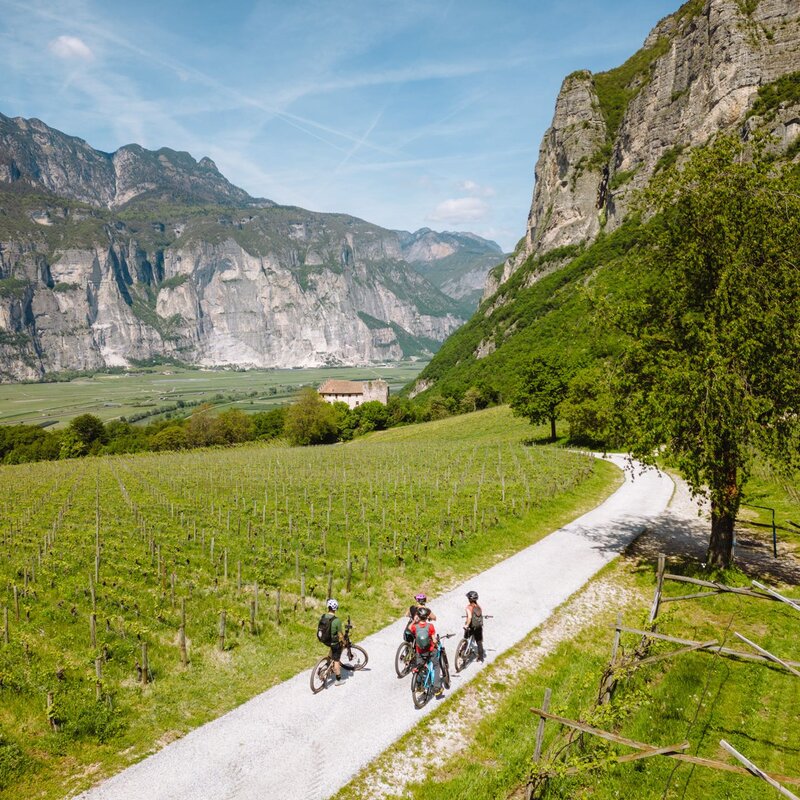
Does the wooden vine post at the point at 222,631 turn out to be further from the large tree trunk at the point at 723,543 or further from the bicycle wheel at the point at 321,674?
the large tree trunk at the point at 723,543

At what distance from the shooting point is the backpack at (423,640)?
438 inches

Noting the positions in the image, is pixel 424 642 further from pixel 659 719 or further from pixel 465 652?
pixel 659 719

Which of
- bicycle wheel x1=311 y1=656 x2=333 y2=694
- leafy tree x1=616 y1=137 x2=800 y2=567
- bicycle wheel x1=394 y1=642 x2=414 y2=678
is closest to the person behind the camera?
bicycle wheel x1=311 y1=656 x2=333 y2=694

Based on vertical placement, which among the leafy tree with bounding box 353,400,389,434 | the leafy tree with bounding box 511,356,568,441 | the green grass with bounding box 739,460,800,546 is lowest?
the leafy tree with bounding box 353,400,389,434

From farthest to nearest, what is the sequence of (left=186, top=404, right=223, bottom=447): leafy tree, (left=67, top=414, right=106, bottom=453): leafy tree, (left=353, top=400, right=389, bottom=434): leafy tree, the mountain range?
the mountain range → (left=353, top=400, right=389, bottom=434): leafy tree → (left=67, top=414, right=106, bottom=453): leafy tree → (left=186, top=404, right=223, bottom=447): leafy tree

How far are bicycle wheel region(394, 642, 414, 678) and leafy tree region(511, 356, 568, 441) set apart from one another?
44202 millimetres

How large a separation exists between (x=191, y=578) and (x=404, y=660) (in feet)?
31.7

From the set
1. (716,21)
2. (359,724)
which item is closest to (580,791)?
(359,724)

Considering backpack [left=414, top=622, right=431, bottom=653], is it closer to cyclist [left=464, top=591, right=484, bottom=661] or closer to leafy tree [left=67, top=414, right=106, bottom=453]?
cyclist [left=464, top=591, right=484, bottom=661]

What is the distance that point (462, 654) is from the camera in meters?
12.6

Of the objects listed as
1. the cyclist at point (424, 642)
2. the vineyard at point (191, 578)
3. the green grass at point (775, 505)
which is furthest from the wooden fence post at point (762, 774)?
the green grass at point (775, 505)

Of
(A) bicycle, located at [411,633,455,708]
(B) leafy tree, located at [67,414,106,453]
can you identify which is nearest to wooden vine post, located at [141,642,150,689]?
(A) bicycle, located at [411,633,455,708]

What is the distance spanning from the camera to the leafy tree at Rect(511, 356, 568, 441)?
177ft

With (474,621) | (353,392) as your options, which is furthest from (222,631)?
(353,392)
